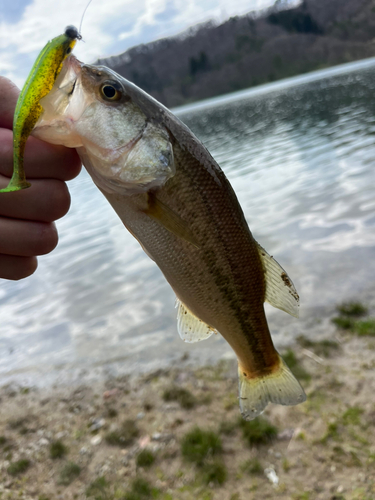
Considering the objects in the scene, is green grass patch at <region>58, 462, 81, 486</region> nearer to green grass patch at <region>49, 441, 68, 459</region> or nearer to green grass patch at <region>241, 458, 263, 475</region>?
green grass patch at <region>49, 441, 68, 459</region>

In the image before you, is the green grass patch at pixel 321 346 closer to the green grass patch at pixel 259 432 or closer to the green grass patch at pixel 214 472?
the green grass patch at pixel 259 432

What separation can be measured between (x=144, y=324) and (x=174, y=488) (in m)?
4.54

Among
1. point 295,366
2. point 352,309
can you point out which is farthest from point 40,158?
point 352,309

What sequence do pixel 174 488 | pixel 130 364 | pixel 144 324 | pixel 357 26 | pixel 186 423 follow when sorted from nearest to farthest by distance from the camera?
1. pixel 174 488
2. pixel 186 423
3. pixel 130 364
4. pixel 144 324
5. pixel 357 26

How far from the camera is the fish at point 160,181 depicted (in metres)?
1.60

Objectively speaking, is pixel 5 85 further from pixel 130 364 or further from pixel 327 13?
pixel 327 13

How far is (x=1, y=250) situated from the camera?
178cm

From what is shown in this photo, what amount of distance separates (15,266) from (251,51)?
172 m

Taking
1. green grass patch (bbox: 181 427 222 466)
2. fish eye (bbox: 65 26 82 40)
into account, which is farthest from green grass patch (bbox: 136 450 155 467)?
fish eye (bbox: 65 26 82 40)

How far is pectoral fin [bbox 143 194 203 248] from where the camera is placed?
171 cm

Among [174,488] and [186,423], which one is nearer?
[174,488]

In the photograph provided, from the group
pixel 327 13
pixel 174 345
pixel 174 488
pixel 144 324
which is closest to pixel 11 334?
pixel 144 324

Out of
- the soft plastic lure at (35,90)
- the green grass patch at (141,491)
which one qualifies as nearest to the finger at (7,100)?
the soft plastic lure at (35,90)

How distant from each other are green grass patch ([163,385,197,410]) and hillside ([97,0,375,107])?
12948 centimetres
